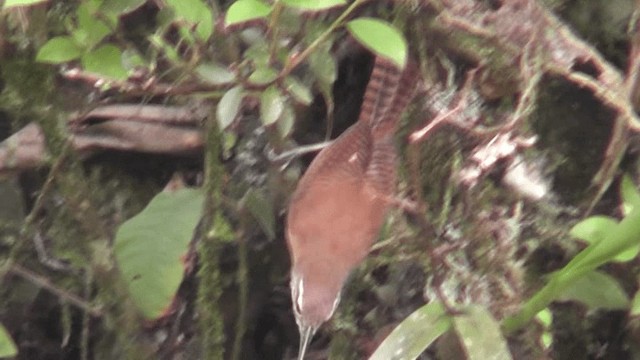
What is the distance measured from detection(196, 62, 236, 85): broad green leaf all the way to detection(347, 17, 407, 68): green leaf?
16cm

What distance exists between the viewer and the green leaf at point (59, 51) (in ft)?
3.13

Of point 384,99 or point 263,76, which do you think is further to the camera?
point 384,99

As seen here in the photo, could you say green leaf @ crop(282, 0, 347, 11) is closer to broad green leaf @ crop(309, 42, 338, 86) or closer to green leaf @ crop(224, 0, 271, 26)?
green leaf @ crop(224, 0, 271, 26)

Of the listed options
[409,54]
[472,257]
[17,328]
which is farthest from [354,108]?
[17,328]

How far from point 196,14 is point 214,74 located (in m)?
0.08

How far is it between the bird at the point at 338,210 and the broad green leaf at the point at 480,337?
14 centimetres

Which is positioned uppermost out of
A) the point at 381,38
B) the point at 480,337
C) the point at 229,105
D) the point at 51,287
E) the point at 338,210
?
the point at 381,38

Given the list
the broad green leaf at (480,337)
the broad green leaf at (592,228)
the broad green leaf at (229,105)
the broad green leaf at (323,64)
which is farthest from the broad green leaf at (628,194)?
A: the broad green leaf at (229,105)

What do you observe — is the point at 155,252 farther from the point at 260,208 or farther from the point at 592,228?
the point at 592,228

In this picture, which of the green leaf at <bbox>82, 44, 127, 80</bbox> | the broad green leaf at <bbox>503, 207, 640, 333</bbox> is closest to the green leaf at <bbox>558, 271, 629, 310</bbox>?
the broad green leaf at <bbox>503, 207, 640, 333</bbox>

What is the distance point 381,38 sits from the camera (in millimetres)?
915

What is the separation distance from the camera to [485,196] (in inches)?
47.8

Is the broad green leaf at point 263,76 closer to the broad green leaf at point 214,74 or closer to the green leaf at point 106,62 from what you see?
the broad green leaf at point 214,74

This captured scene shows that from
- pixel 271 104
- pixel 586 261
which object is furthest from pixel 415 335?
pixel 271 104
